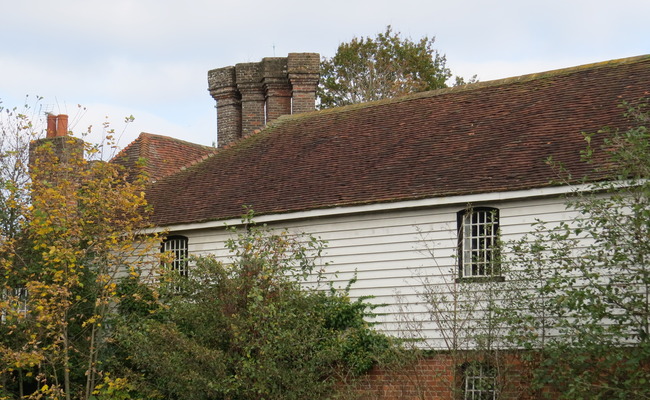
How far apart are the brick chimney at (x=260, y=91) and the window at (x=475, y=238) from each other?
37.1 ft

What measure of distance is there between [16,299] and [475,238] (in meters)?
8.97

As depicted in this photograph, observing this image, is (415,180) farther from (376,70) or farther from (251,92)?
(376,70)

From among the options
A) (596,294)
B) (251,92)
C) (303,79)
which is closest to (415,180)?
(596,294)

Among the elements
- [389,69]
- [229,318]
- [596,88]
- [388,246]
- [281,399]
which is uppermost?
[389,69]

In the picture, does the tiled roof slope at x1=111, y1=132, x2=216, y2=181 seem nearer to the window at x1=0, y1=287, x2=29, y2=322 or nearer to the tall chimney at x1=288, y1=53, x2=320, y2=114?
the tall chimney at x1=288, y1=53, x2=320, y2=114

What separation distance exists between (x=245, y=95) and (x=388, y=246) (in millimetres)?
12594

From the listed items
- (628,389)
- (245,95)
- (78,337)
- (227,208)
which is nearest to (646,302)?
(628,389)

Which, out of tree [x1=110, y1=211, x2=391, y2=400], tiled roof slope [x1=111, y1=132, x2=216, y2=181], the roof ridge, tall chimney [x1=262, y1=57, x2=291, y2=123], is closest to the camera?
tree [x1=110, y1=211, x2=391, y2=400]

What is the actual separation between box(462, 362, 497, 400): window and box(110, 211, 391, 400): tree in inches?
60.0

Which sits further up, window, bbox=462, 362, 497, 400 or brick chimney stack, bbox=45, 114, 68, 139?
brick chimney stack, bbox=45, 114, 68, 139

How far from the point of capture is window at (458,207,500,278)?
16.4 m

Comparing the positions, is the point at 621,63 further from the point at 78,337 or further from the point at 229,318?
the point at 78,337

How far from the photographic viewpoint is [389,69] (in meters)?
39.8

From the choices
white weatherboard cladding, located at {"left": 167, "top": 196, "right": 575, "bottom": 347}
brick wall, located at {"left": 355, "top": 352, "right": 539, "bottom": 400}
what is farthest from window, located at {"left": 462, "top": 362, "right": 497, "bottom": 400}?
white weatherboard cladding, located at {"left": 167, "top": 196, "right": 575, "bottom": 347}
